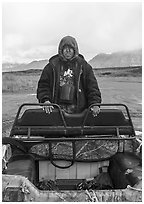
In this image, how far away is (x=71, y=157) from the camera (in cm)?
303

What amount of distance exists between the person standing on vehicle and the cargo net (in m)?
0.36

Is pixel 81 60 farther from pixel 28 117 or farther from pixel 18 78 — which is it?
pixel 18 78

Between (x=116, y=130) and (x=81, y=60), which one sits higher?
(x=81, y=60)

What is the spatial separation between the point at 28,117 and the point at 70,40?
0.86 meters

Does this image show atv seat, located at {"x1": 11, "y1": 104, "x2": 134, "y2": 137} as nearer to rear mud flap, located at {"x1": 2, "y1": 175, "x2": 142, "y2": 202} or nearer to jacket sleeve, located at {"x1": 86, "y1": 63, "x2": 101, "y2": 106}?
jacket sleeve, located at {"x1": 86, "y1": 63, "x2": 101, "y2": 106}

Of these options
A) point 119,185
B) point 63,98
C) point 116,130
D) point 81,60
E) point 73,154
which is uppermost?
point 81,60

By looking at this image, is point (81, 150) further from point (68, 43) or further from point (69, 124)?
point (68, 43)

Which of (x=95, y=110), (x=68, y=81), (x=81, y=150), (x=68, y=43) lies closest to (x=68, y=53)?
(x=68, y=43)

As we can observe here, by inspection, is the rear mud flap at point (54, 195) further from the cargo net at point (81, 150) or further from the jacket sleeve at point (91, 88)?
the jacket sleeve at point (91, 88)

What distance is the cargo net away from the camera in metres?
3.00

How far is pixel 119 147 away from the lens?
3.11m

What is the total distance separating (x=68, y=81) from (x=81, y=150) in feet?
2.15

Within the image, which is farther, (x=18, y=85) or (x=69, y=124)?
(x=18, y=85)

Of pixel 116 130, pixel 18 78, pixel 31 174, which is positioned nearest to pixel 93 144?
pixel 116 130
